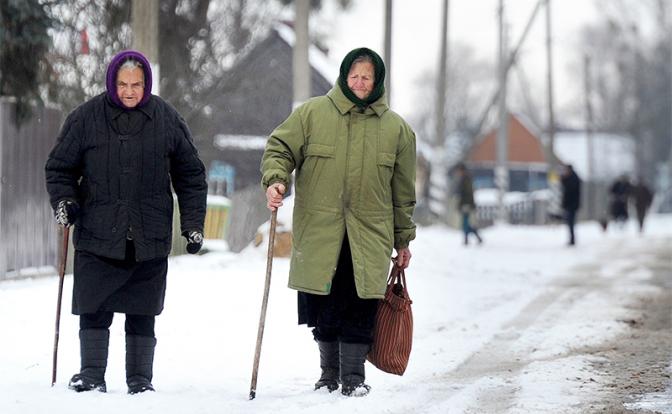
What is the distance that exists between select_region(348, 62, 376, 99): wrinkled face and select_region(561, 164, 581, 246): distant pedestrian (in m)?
18.2

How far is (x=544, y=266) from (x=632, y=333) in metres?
8.76

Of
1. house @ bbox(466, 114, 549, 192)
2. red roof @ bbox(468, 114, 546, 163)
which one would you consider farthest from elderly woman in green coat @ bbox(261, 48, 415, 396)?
red roof @ bbox(468, 114, 546, 163)

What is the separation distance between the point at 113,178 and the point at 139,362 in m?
0.88

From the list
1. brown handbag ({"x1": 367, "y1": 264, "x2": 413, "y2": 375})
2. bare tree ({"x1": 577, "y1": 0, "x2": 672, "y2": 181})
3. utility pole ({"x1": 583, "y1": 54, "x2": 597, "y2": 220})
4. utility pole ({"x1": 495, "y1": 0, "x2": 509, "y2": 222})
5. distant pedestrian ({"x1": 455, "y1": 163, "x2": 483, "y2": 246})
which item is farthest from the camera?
bare tree ({"x1": 577, "y1": 0, "x2": 672, "y2": 181})

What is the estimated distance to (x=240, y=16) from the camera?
76.3 feet

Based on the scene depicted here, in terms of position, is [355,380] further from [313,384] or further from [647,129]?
[647,129]

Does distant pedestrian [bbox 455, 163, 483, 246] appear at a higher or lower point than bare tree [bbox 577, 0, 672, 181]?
lower

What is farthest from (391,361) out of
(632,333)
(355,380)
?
(632,333)

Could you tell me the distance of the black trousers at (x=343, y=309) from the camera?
6457 millimetres

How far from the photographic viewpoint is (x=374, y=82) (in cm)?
640

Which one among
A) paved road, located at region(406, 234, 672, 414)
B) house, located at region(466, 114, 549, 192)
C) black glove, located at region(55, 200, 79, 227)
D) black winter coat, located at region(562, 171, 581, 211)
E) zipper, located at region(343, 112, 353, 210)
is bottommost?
paved road, located at region(406, 234, 672, 414)

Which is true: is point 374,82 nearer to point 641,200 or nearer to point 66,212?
point 66,212

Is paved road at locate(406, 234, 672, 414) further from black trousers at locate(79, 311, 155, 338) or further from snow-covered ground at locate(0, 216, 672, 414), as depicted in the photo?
black trousers at locate(79, 311, 155, 338)

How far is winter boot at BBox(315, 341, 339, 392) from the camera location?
21.8 feet
